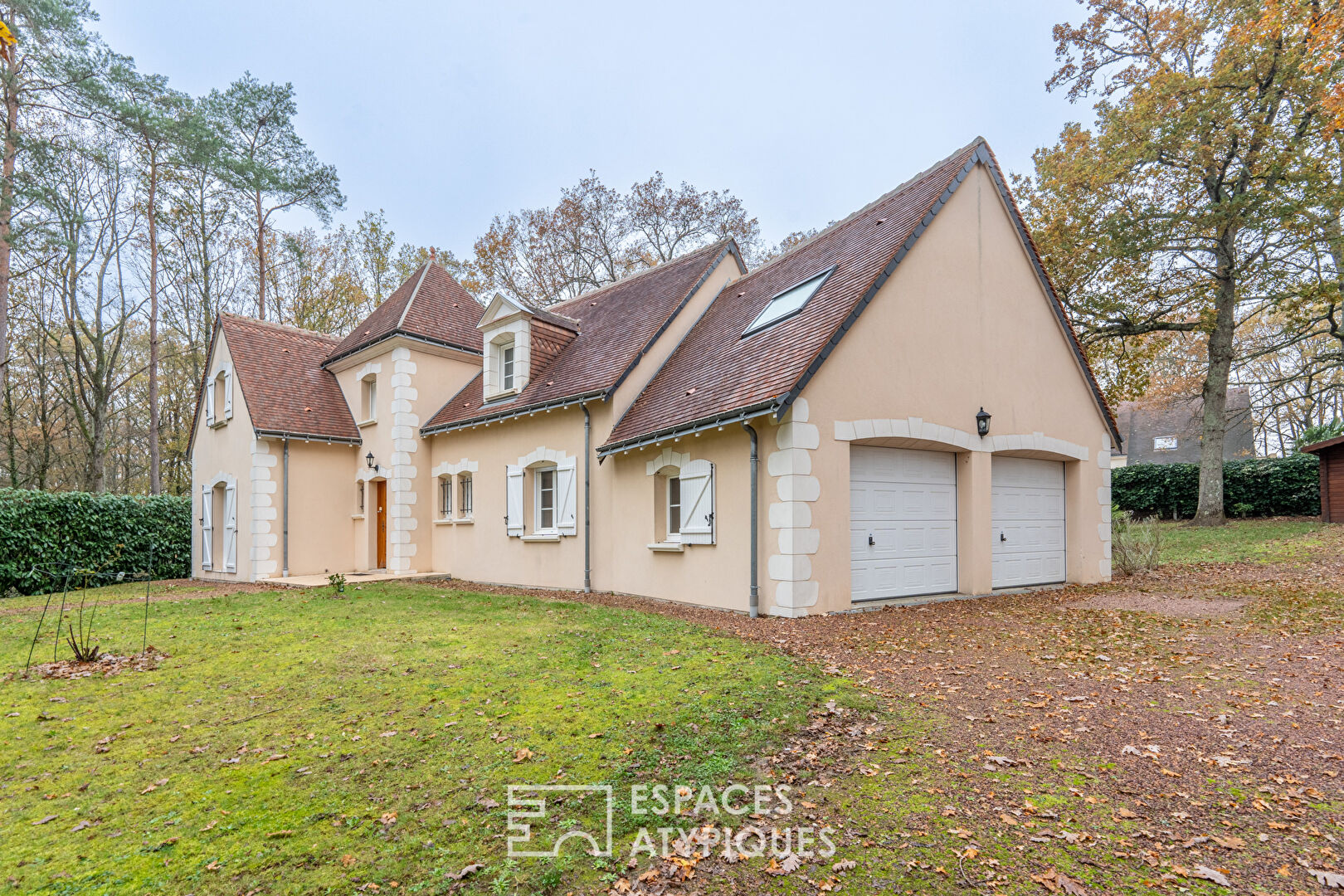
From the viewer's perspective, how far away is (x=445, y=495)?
15.9m

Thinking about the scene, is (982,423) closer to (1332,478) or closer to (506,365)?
(506,365)

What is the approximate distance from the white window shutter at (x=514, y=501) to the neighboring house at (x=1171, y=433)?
101 feet

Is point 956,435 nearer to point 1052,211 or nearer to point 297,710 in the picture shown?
point 297,710

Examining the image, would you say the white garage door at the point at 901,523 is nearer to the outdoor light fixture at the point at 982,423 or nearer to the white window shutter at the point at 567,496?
the outdoor light fixture at the point at 982,423

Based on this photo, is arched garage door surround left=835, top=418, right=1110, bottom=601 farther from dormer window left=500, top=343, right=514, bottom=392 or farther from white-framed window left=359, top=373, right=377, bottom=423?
white-framed window left=359, top=373, right=377, bottom=423

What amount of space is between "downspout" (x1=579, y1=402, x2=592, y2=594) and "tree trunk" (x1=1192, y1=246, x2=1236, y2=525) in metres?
17.4

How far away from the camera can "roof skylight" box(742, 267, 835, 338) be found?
10.3m

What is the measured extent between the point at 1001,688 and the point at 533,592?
28.6 ft

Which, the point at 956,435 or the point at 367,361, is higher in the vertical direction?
the point at 367,361

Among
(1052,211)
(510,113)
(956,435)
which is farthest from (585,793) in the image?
(510,113)

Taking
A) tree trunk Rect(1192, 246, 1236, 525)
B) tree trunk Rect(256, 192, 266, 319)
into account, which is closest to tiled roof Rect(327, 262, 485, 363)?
tree trunk Rect(256, 192, 266, 319)

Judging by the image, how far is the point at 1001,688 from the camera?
5.37 metres
